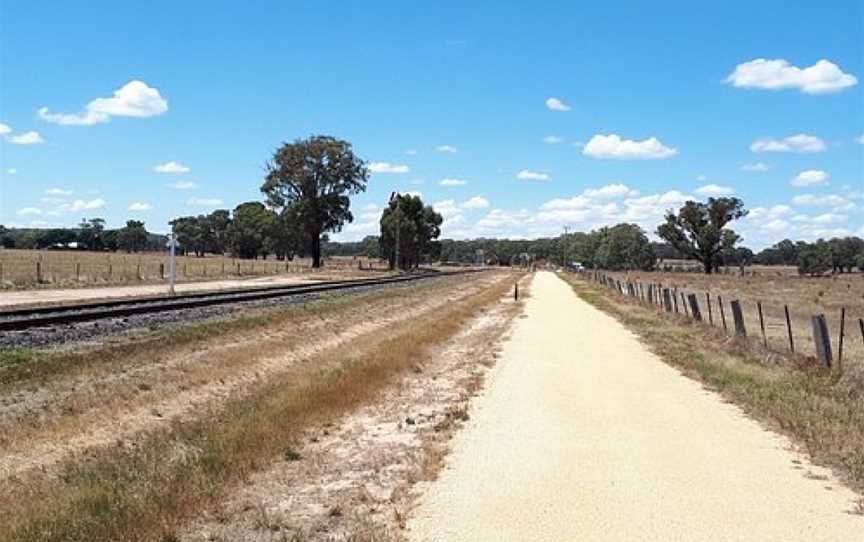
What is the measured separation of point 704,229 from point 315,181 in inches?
2707

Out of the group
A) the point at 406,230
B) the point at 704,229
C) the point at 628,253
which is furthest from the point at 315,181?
the point at 628,253

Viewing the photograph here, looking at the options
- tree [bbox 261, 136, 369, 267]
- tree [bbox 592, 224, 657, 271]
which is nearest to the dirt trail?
tree [bbox 261, 136, 369, 267]

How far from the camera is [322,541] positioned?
6.09 metres

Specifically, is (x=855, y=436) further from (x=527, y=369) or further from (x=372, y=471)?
(x=527, y=369)

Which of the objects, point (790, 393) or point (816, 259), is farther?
point (816, 259)

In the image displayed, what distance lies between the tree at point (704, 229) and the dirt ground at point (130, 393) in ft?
415

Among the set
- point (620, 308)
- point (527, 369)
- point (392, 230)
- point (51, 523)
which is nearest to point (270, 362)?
point (527, 369)

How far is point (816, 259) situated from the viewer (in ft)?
588

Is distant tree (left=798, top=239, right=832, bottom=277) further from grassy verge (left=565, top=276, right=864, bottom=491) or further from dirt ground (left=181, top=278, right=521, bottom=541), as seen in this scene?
dirt ground (left=181, top=278, right=521, bottom=541)

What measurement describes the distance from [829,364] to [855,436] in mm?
6063

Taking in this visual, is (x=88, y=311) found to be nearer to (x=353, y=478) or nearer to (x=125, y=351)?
(x=125, y=351)

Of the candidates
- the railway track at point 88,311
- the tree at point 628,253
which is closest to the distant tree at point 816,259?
the tree at point 628,253

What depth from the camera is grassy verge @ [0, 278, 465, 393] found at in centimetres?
1417

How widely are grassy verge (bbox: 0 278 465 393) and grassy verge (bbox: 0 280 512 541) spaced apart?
12.6 feet
